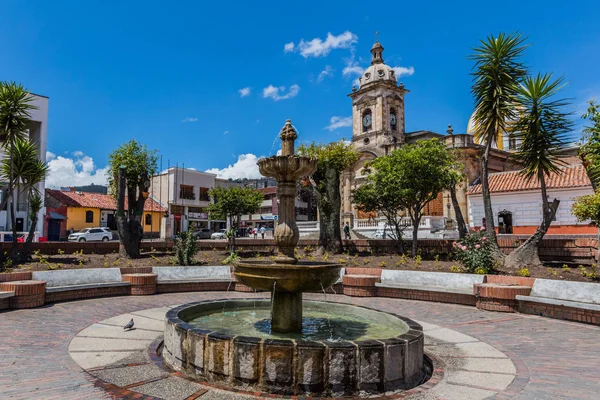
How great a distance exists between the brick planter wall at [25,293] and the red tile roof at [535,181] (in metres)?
25.3

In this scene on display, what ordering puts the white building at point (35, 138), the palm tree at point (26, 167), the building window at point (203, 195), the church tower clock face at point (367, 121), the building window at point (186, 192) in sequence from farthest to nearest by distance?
the building window at point (203, 195) < the building window at point (186, 192) < the church tower clock face at point (367, 121) < the white building at point (35, 138) < the palm tree at point (26, 167)

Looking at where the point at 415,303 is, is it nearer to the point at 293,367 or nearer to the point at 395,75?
the point at 293,367

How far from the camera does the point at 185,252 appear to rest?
14.4 metres

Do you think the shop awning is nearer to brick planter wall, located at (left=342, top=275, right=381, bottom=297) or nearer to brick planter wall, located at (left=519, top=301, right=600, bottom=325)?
brick planter wall, located at (left=342, top=275, right=381, bottom=297)

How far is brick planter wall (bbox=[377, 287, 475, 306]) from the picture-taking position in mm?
10054

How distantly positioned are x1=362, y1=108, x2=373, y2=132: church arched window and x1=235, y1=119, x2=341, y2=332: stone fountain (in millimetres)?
40394

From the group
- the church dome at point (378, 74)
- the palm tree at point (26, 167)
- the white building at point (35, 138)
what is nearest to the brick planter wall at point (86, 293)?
the palm tree at point (26, 167)

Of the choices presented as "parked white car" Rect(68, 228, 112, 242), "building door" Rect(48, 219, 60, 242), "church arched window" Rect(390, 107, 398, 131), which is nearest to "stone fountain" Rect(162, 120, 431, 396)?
"parked white car" Rect(68, 228, 112, 242)

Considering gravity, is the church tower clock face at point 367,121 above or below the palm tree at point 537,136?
above

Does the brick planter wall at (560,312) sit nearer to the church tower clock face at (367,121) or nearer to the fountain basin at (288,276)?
the fountain basin at (288,276)

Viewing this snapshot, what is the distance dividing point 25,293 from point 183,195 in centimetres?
4441

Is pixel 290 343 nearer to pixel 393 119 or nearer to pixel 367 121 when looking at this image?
pixel 367 121

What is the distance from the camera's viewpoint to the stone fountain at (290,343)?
180 inches

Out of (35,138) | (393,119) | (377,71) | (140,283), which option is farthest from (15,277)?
(377,71)
